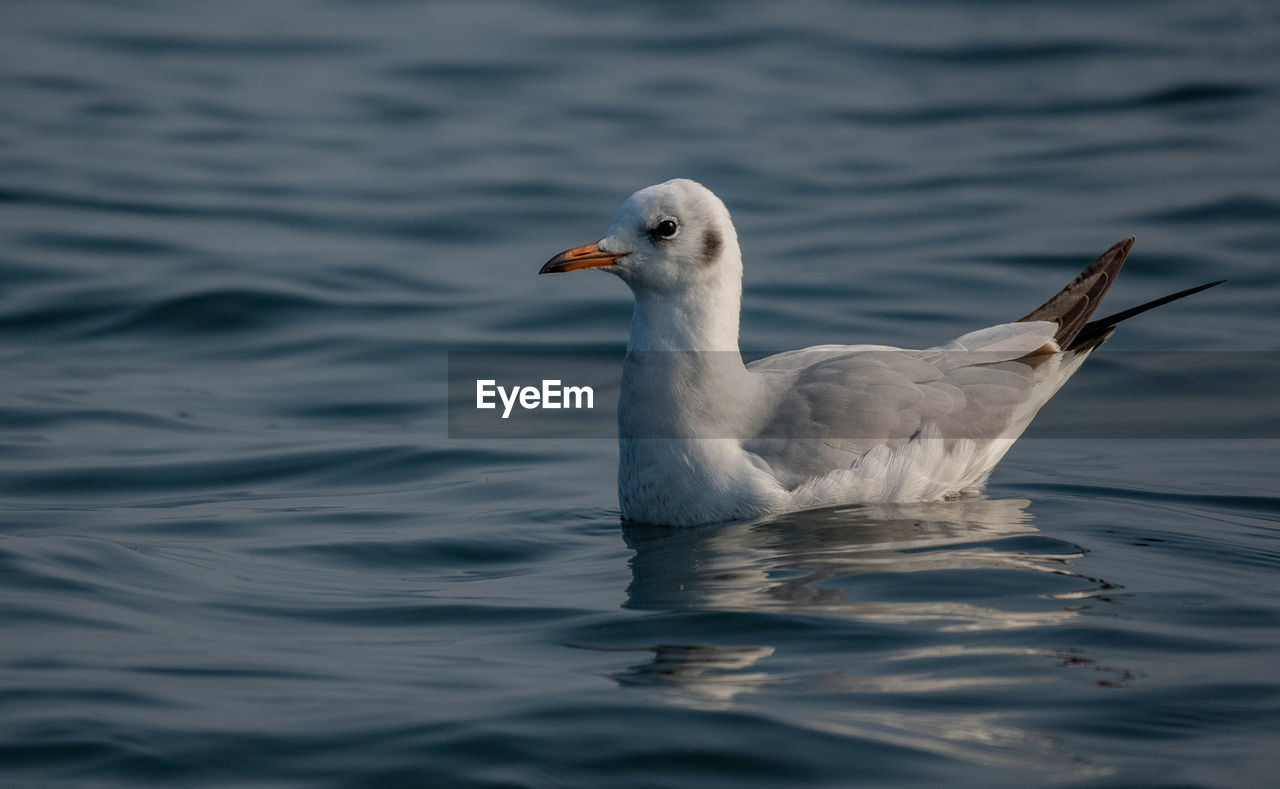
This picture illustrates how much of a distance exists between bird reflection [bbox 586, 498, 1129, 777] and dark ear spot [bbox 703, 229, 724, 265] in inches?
46.5

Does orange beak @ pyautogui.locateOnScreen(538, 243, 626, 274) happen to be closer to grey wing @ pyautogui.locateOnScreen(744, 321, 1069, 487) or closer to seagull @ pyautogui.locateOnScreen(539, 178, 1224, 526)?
seagull @ pyautogui.locateOnScreen(539, 178, 1224, 526)

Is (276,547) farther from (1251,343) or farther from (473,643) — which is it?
(1251,343)

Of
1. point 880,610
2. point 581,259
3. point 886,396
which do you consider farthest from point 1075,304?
point 880,610

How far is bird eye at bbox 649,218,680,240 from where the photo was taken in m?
6.78

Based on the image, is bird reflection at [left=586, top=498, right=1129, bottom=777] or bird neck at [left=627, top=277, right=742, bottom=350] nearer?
bird reflection at [left=586, top=498, right=1129, bottom=777]

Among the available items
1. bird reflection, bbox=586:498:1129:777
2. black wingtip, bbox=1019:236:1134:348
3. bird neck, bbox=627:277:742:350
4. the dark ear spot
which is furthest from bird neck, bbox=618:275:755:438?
black wingtip, bbox=1019:236:1134:348

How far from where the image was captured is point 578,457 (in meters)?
8.91

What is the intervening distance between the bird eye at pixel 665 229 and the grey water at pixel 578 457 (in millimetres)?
1335

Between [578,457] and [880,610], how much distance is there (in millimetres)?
3550

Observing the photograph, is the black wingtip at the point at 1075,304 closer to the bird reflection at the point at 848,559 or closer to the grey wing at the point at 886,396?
the grey wing at the point at 886,396

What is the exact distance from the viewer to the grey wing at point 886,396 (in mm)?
6848

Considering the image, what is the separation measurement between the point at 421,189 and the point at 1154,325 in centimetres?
757

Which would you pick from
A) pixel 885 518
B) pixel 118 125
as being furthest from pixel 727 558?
pixel 118 125

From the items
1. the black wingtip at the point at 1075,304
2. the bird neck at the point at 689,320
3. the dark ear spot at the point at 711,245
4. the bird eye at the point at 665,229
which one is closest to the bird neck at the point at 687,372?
the bird neck at the point at 689,320
